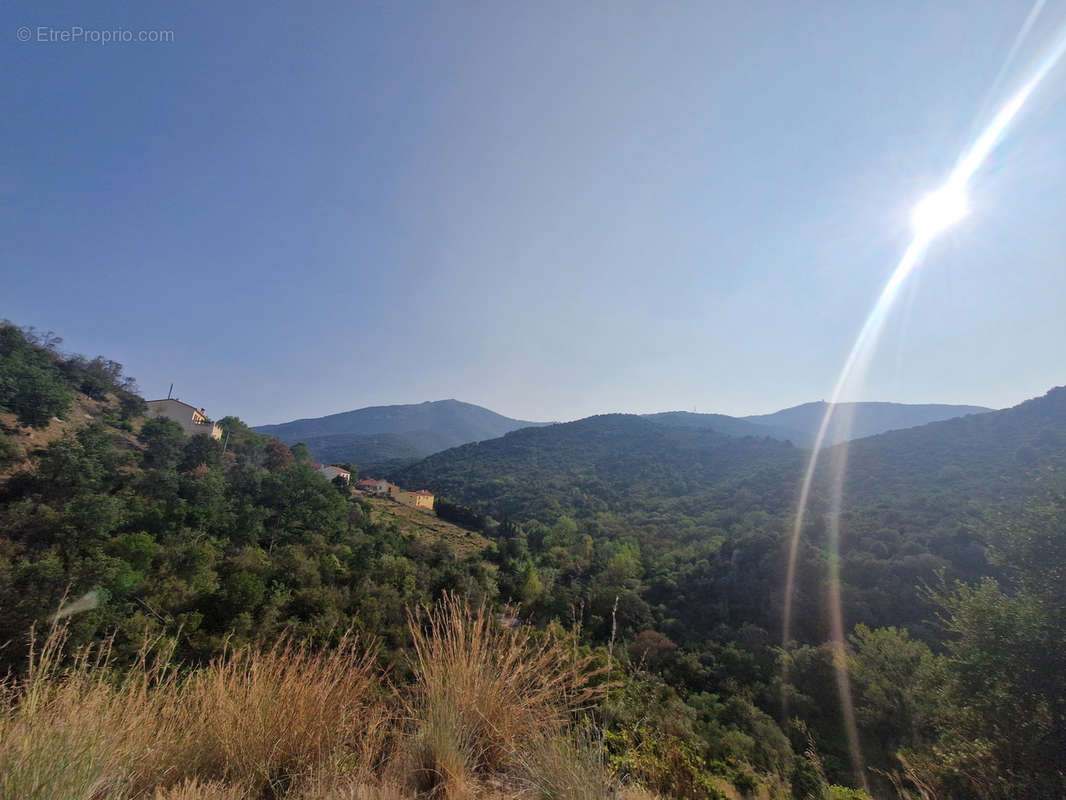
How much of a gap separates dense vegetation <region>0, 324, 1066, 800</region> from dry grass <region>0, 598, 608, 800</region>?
34 centimetres

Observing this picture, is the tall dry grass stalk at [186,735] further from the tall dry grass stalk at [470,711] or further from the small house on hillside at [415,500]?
the small house on hillside at [415,500]

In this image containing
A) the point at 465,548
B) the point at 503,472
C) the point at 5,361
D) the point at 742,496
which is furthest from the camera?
the point at 503,472

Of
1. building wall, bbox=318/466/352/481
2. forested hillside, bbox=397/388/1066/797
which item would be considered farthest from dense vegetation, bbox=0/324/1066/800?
building wall, bbox=318/466/352/481

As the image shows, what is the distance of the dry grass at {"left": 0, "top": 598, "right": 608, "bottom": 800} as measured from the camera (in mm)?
1789

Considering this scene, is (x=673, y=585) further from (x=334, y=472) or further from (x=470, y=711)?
(x=334, y=472)

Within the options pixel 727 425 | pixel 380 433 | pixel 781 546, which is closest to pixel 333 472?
pixel 781 546

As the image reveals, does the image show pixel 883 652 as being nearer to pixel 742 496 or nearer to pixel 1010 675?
pixel 1010 675

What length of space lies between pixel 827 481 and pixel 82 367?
253 feet

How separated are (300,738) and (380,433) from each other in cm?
17835

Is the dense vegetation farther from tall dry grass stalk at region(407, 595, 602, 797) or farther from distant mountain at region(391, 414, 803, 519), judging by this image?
distant mountain at region(391, 414, 803, 519)

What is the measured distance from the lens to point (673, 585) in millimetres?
24141

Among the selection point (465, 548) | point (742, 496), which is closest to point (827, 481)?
point (742, 496)

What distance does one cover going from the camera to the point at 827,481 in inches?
1526

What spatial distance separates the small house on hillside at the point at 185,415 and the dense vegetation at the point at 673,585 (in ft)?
11.5
